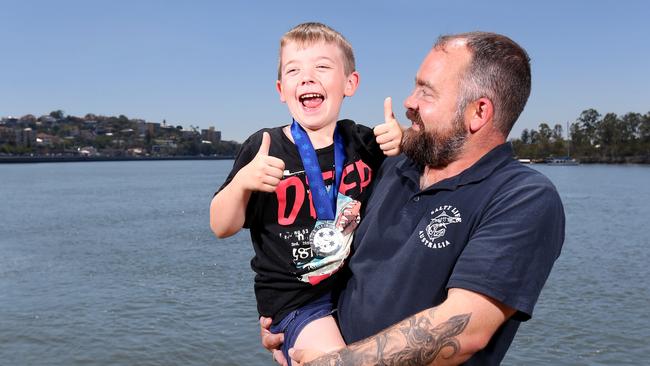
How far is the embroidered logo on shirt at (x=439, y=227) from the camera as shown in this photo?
222 cm

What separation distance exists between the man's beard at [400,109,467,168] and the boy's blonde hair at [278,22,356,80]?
0.66 m

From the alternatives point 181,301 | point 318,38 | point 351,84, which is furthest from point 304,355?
point 181,301

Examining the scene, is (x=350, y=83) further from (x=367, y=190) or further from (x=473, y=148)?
(x=473, y=148)

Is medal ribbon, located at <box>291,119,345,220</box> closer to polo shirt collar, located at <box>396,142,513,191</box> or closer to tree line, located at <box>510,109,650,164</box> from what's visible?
polo shirt collar, located at <box>396,142,513,191</box>

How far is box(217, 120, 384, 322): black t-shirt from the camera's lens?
279 cm

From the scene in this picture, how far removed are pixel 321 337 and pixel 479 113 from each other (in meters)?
1.17

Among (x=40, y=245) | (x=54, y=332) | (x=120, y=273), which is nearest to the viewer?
(x=54, y=332)

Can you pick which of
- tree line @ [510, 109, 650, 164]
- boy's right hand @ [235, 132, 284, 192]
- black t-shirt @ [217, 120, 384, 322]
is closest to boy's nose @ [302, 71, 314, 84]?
black t-shirt @ [217, 120, 384, 322]

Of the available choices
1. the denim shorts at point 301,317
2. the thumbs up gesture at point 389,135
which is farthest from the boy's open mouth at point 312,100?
the denim shorts at point 301,317

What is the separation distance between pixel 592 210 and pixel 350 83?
123 feet

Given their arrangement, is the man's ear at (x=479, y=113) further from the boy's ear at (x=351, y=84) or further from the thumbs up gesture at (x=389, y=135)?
the boy's ear at (x=351, y=84)

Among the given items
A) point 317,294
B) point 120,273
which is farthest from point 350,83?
point 120,273

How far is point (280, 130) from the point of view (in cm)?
303

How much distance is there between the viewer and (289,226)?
2836 mm
